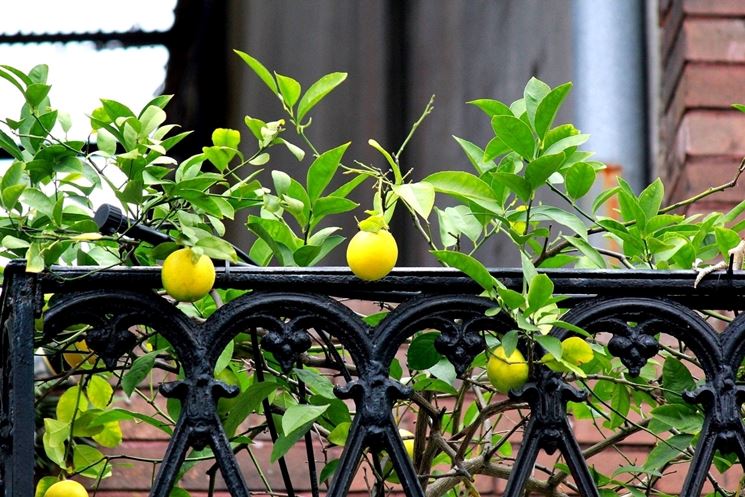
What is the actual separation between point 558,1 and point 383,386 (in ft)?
5.19

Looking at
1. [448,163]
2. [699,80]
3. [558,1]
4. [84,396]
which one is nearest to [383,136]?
[448,163]

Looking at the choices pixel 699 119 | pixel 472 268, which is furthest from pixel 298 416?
pixel 699 119

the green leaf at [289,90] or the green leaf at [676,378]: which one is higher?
the green leaf at [289,90]

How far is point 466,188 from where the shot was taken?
120 centimetres

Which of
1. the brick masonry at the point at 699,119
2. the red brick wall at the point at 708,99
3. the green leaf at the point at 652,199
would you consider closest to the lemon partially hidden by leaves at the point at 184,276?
the green leaf at the point at 652,199

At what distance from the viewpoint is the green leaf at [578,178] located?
1249 millimetres

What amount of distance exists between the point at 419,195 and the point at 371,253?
0.07 m

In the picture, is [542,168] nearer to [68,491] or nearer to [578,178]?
[578,178]

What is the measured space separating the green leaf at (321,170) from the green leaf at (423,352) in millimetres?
172

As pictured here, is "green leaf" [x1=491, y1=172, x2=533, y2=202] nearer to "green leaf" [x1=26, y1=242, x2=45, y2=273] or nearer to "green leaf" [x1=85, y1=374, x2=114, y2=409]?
"green leaf" [x1=26, y1=242, x2=45, y2=273]

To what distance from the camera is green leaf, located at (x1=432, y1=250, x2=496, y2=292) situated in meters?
1.12

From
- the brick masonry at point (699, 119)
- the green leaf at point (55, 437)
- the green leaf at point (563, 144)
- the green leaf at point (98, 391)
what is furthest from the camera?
the brick masonry at point (699, 119)

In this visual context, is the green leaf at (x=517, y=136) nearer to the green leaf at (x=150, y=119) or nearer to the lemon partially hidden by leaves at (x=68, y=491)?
the green leaf at (x=150, y=119)

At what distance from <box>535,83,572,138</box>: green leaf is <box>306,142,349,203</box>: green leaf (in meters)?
0.19
